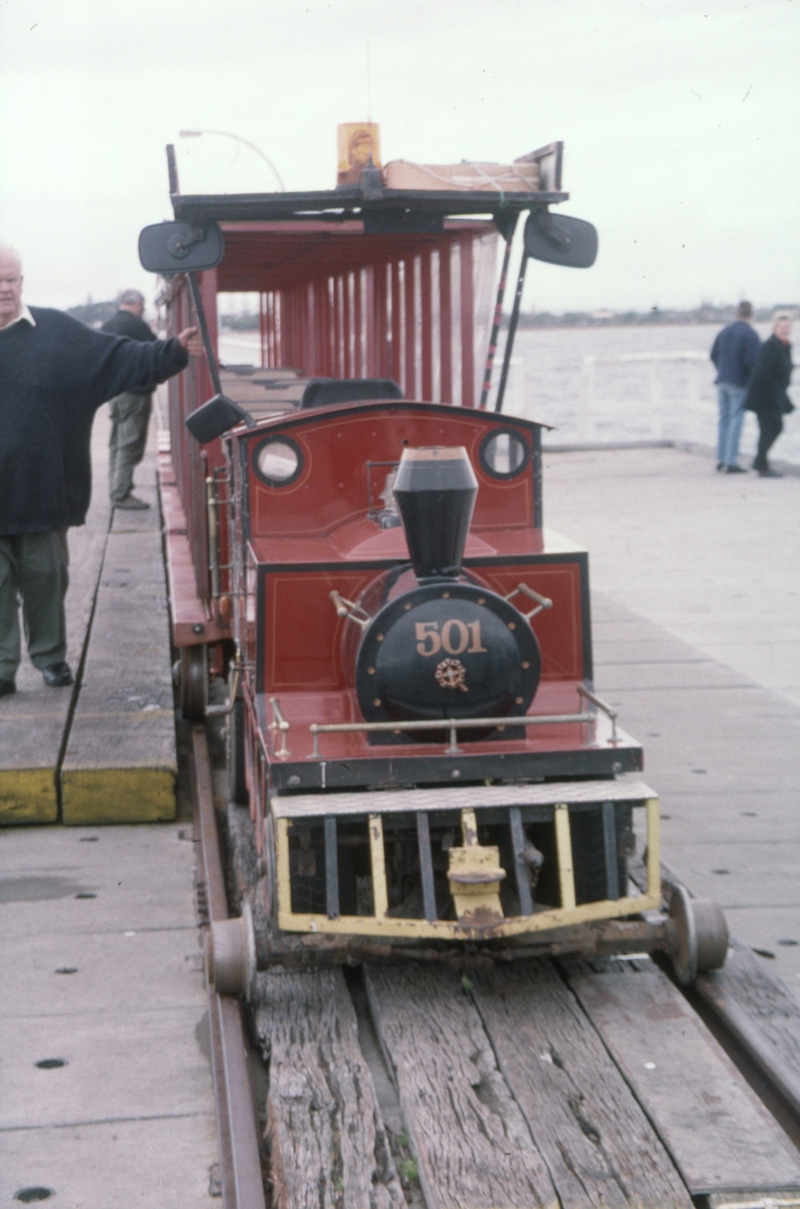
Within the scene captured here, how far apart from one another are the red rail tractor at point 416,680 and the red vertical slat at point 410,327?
1.42 m

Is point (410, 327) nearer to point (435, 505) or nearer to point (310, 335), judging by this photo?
point (310, 335)

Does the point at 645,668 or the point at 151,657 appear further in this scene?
the point at 645,668

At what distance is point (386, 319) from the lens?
25.5ft

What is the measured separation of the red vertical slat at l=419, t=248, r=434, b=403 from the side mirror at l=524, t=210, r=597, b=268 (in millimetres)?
1694

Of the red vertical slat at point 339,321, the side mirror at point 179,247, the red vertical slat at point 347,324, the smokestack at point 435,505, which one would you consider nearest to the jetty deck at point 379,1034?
the smokestack at point 435,505

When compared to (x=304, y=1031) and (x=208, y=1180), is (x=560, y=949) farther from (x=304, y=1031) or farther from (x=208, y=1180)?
(x=208, y=1180)

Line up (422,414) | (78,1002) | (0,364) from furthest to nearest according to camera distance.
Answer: (0,364), (422,414), (78,1002)

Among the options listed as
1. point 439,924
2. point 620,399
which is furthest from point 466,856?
point 620,399

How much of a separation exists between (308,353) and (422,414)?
5610 mm

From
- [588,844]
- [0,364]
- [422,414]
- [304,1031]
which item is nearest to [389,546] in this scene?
[422,414]

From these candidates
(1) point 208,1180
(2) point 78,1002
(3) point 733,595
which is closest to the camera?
(1) point 208,1180

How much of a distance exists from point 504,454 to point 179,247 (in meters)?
1.40

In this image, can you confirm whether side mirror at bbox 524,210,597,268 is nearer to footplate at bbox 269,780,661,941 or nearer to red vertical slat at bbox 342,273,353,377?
footplate at bbox 269,780,661,941

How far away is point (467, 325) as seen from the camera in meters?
6.69
